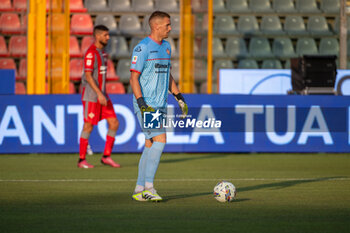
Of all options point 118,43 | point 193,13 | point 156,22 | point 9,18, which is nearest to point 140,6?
point 118,43

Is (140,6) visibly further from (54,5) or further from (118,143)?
(118,143)

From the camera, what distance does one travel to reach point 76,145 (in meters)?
13.0

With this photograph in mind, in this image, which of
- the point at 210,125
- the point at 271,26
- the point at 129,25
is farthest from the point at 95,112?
the point at 271,26

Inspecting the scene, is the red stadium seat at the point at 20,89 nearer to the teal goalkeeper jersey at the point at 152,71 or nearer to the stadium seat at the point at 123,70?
the stadium seat at the point at 123,70

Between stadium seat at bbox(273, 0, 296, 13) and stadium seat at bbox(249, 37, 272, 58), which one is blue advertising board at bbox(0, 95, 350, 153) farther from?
stadium seat at bbox(273, 0, 296, 13)

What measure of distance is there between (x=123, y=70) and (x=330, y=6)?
674 cm

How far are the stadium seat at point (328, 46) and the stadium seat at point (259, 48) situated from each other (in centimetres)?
155

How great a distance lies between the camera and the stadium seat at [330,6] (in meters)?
20.7

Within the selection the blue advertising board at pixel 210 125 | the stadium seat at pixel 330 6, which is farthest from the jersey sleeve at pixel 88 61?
the stadium seat at pixel 330 6

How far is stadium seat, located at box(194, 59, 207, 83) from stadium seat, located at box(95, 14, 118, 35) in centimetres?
522

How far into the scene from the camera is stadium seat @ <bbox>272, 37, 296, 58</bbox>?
1975 centimetres

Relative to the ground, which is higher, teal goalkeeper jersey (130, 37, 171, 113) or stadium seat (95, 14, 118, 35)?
stadium seat (95, 14, 118, 35)

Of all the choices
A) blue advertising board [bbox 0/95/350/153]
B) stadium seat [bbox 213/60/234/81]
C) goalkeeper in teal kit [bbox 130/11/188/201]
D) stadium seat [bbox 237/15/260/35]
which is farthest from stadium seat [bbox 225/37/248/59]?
goalkeeper in teal kit [bbox 130/11/188/201]

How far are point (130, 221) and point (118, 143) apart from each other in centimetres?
759
